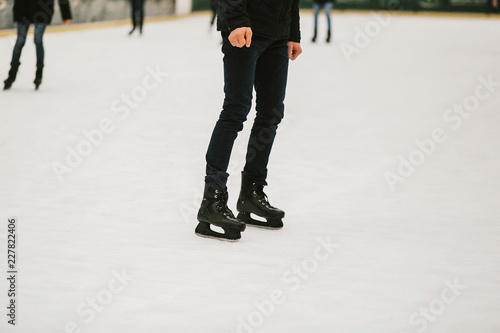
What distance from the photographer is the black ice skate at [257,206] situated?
3.46m

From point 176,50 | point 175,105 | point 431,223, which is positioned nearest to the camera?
point 431,223

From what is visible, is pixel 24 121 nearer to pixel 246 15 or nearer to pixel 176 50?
pixel 246 15

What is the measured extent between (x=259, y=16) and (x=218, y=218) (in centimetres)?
80

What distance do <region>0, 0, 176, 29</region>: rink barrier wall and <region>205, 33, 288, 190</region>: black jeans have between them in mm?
11056

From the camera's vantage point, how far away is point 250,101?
128 inches

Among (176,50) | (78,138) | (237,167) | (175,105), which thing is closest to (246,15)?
(237,167)

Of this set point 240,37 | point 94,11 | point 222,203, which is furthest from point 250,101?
point 94,11

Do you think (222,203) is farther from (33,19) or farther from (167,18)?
(167,18)

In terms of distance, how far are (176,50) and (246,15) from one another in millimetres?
9631

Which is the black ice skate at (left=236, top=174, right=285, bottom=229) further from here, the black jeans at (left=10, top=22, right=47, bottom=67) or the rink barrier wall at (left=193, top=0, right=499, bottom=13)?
the rink barrier wall at (left=193, top=0, right=499, bottom=13)

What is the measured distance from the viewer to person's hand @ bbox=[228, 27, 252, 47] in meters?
3.07

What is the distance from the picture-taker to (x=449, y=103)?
7461 mm

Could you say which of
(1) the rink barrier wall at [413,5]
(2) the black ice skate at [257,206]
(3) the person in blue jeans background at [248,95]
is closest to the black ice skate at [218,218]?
(3) the person in blue jeans background at [248,95]

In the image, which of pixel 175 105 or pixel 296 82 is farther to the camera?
pixel 296 82
